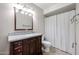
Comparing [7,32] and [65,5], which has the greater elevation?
[65,5]

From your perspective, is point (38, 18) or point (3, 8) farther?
point (38, 18)

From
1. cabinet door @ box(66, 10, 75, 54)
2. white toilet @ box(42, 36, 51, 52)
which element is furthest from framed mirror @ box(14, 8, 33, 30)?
cabinet door @ box(66, 10, 75, 54)

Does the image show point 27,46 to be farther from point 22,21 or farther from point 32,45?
point 22,21

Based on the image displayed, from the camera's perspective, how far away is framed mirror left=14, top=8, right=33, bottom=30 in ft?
3.59

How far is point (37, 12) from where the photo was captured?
1.21 meters

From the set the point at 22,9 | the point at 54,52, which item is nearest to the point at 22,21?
the point at 22,9

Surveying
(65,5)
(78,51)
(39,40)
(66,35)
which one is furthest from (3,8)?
(78,51)

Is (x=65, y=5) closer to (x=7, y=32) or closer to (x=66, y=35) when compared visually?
(x=66, y=35)

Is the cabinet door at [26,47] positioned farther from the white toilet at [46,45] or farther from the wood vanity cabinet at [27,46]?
the white toilet at [46,45]

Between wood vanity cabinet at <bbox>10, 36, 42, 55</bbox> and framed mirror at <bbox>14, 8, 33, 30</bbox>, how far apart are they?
176 millimetres

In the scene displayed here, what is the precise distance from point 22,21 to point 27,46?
36cm

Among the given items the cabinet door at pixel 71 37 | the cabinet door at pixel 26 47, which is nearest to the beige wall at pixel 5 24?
the cabinet door at pixel 26 47

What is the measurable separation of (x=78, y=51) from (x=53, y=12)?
66 centimetres
